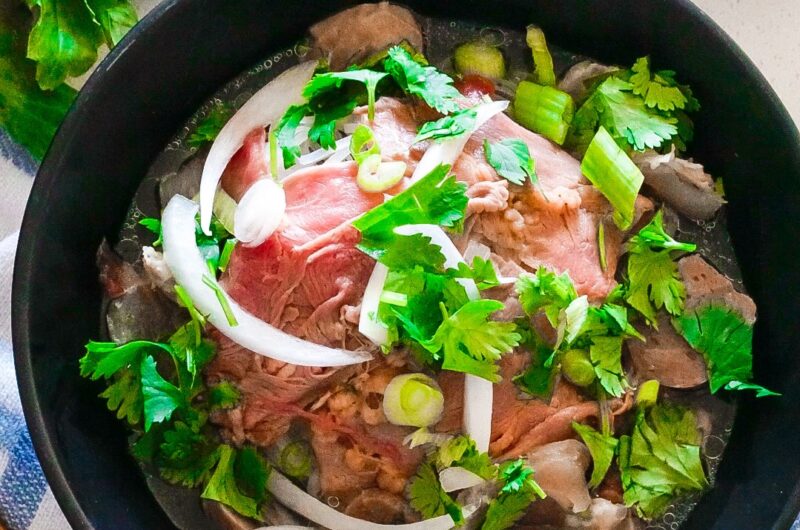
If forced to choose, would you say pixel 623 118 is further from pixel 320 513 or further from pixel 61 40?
pixel 61 40

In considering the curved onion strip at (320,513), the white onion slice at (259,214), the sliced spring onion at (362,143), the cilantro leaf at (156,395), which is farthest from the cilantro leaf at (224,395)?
the sliced spring onion at (362,143)

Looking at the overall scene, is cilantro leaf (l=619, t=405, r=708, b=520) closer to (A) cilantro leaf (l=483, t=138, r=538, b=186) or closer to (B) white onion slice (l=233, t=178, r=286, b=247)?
(A) cilantro leaf (l=483, t=138, r=538, b=186)

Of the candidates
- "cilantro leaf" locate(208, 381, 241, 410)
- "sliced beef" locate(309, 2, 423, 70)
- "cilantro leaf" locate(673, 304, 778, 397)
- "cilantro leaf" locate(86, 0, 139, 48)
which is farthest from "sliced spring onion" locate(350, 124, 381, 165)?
"cilantro leaf" locate(673, 304, 778, 397)

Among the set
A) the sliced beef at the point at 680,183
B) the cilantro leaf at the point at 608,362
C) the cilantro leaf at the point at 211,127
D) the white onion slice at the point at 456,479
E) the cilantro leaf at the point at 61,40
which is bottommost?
the white onion slice at the point at 456,479

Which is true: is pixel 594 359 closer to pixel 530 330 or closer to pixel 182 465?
pixel 530 330

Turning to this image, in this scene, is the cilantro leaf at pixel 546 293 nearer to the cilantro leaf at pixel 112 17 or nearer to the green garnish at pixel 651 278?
the green garnish at pixel 651 278

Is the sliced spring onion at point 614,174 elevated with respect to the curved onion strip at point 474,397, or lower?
elevated
